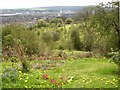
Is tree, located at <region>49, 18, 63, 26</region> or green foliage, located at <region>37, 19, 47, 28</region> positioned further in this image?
tree, located at <region>49, 18, 63, 26</region>

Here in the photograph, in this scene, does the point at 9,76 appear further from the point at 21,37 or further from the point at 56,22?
the point at 56,22

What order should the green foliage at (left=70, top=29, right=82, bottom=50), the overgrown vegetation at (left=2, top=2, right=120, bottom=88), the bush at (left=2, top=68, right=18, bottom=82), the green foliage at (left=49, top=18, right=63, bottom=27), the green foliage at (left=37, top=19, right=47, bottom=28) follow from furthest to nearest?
the green foliage at (left=49, top=18, right=63, bottom=27) < the green foliage at (left=37, top=19, right=47, bottom=28) < the green foliage at (left=70, top=29, right=82, bottom=50) < the overgrown vegetation at (left=2, top=2, right=120, bottom=88) < the bush at (left=2, top=68, right=18, bottom=82)

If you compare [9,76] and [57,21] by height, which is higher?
[9,76]

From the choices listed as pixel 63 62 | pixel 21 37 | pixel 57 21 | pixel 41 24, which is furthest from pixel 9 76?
pixel 57 21

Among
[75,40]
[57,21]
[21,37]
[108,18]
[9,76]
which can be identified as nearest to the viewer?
A: [9,76]

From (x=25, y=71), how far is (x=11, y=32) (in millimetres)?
10691

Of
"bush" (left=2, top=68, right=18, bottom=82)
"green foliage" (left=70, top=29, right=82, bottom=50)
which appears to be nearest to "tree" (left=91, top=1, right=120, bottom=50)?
"bush" (left=2, top=68, right=18, bottom=82)

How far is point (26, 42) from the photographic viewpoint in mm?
20859

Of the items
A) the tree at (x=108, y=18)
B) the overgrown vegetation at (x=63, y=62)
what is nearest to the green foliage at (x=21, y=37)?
the overgrown vegetation at (x=63, y=62)

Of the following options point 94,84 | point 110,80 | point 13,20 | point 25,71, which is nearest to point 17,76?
point 25,71

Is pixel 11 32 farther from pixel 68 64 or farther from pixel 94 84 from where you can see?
pixel 94 84

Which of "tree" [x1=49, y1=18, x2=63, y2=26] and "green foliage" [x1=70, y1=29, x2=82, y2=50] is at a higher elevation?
"tree" [x1=49, y1=18, x2=63, y2=26]

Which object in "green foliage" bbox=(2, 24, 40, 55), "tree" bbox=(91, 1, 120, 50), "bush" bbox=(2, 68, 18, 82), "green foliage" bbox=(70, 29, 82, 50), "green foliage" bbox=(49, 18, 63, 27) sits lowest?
"green foliage" bbox=(70, 29, 82, 50)

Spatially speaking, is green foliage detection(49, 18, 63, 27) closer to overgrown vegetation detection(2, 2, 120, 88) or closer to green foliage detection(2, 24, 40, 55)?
green foliage detection(2, 24, 40, 55)
